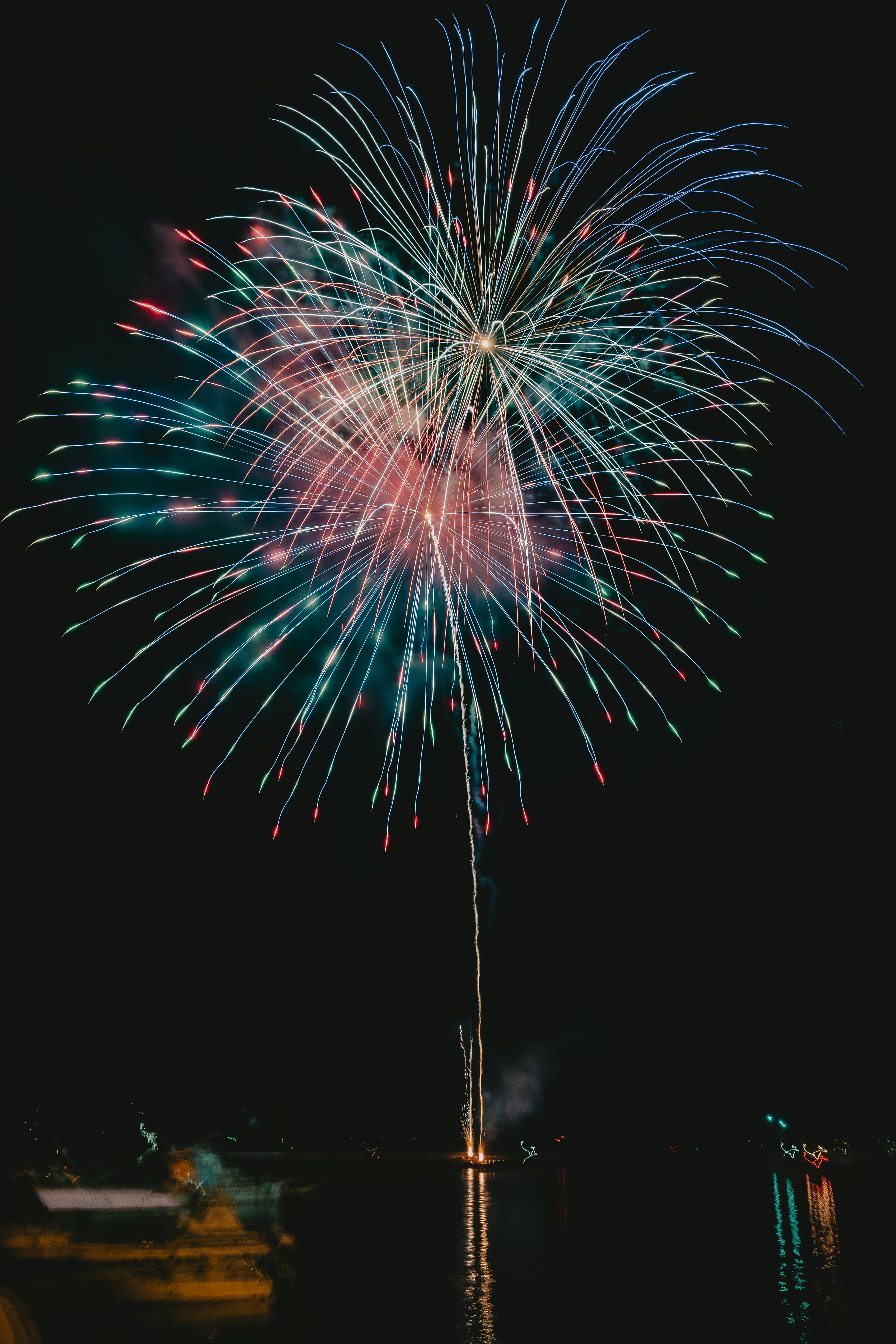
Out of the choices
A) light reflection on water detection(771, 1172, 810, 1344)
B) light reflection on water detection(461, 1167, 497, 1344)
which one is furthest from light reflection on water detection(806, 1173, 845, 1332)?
light reflection on water detection(461, 1167, 497, 1344)

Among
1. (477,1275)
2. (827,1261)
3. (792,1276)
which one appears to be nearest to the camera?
(792,1276)

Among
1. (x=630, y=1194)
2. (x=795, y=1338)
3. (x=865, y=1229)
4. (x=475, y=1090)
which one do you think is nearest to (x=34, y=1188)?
(x=795, y=1338)

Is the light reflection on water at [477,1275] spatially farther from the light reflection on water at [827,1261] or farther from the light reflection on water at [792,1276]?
the light reflection on water at [827,1261]

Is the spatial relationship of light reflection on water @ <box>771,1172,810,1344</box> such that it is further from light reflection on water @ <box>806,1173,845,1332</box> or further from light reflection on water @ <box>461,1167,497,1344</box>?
light reflection on water @ <box>461,1167,497,1344</box>

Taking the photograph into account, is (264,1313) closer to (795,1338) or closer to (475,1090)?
(795,1338)

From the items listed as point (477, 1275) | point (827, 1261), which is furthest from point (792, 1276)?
point (477, 1275)

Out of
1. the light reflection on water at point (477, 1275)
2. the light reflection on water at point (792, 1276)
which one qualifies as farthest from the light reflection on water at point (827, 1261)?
the light reflection on water at point (477, 1275)

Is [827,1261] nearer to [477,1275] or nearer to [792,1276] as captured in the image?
[792,1276]

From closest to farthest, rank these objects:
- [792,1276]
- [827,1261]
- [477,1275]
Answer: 1. [792,1276]
2. [477,1275]
3. [827,1261]
